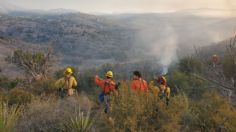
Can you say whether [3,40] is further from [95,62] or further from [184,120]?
[184,120]

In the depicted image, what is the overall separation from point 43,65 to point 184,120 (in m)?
26.4

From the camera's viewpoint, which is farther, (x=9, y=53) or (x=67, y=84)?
(x=9, y=53)

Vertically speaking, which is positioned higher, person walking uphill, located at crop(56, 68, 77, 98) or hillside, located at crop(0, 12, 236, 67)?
person walking uphill, located at crop(56, 68, 77, 98)

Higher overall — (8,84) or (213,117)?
(213,117)

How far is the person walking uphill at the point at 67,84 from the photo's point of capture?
14578 millimetres

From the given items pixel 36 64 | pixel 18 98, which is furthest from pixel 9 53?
pixel 18 98

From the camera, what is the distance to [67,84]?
14.7 metres

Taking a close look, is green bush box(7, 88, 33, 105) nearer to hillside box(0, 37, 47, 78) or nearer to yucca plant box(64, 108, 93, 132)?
yucca plant box(64, 108, 93, 132)

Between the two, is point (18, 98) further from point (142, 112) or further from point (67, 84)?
point (142, 112)

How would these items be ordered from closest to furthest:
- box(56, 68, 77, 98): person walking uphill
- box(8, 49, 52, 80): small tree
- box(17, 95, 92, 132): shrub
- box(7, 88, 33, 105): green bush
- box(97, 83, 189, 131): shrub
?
box(97, 83, 189, 131): shrub → box(17, 95, 92, 132): shrub → box(56, 68, 77, 98): person walking uphill → box(7, 88, 33, 105): green bush → box(8, 49, 52, 80): small tree

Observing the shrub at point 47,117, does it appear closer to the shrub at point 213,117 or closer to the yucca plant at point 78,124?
the yucca plant at point 78,124

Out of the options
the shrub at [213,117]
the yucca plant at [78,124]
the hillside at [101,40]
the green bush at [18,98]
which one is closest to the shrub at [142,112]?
the shrub at [213,117]

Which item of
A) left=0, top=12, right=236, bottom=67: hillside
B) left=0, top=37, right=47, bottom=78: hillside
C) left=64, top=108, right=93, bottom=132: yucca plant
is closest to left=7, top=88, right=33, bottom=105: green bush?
left=64, top=108, right=93, bottom=132: yucca plant

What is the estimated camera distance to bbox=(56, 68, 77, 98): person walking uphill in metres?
14.6
